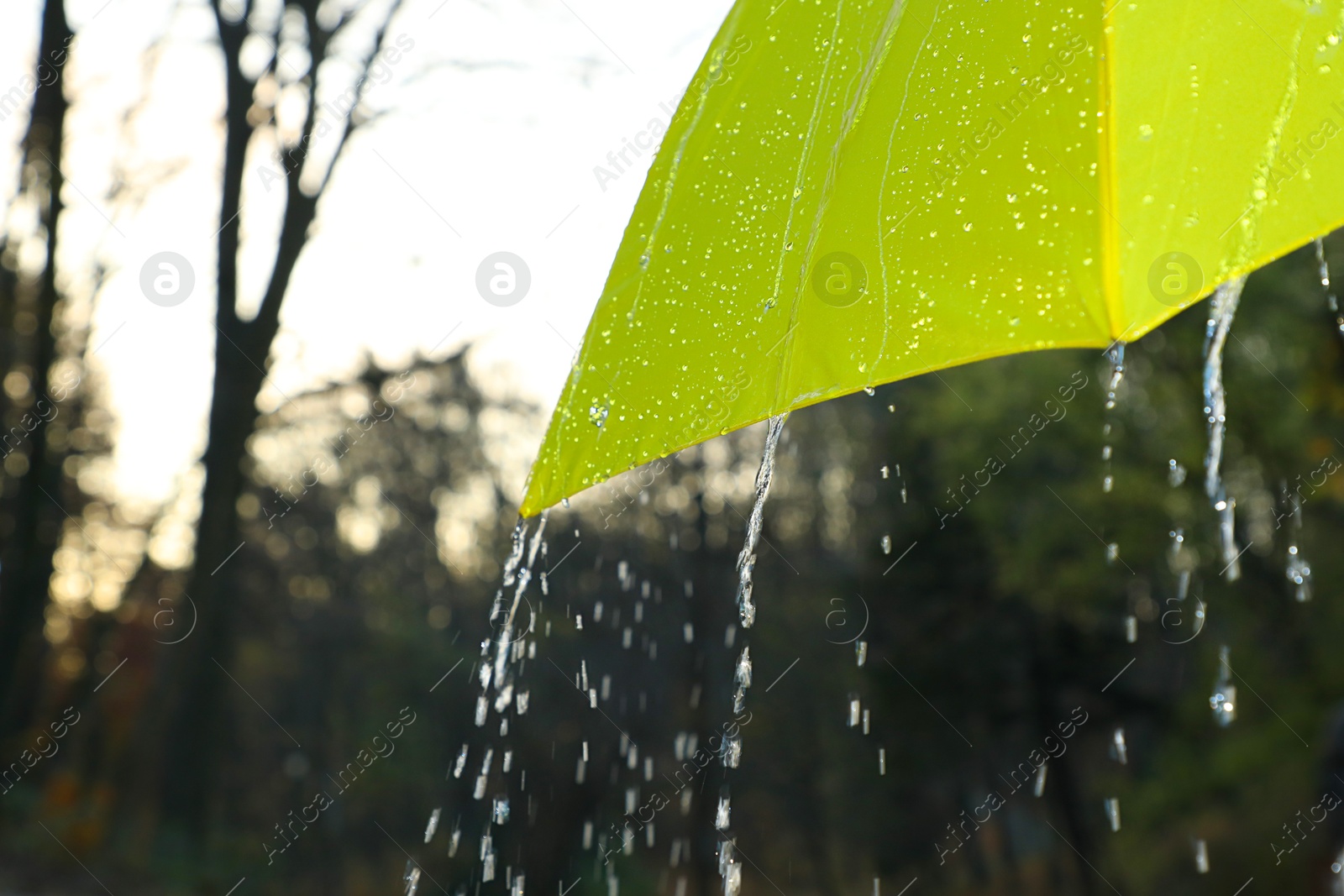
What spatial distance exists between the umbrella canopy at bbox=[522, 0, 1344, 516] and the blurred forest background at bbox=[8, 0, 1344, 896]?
6829 mm

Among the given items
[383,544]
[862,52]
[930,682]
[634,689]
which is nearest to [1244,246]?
[862,52]

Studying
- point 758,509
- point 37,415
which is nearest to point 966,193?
point 758,509

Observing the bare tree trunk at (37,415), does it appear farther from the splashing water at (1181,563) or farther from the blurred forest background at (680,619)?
the splashing water at (1181,563)

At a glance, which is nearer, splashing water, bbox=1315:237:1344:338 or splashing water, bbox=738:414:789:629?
splashing water, bbox=738:414:789:629

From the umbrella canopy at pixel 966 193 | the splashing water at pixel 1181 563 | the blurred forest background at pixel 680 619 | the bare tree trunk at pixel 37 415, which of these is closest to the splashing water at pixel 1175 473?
the blurred forest background at pixel 680 619

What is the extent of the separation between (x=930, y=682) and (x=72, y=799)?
13.6 meters

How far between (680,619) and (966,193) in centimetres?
1719

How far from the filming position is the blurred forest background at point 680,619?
10.9 meters

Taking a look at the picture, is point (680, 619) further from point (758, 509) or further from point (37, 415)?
point (758, 509)

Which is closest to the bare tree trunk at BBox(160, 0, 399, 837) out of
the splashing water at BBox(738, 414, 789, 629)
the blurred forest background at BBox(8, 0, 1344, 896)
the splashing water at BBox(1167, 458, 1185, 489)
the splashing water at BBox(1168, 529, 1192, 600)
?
the blurred forest background at BBox(8, 0, 1344, 896)

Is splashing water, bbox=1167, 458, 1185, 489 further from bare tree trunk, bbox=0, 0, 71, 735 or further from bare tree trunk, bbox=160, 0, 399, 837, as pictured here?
bare tree trunk, bbox=0, 0, 71, 735

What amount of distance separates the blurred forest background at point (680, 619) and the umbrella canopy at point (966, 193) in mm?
6829

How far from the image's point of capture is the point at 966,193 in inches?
64.9

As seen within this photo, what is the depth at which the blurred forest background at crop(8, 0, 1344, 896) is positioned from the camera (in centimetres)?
1091
